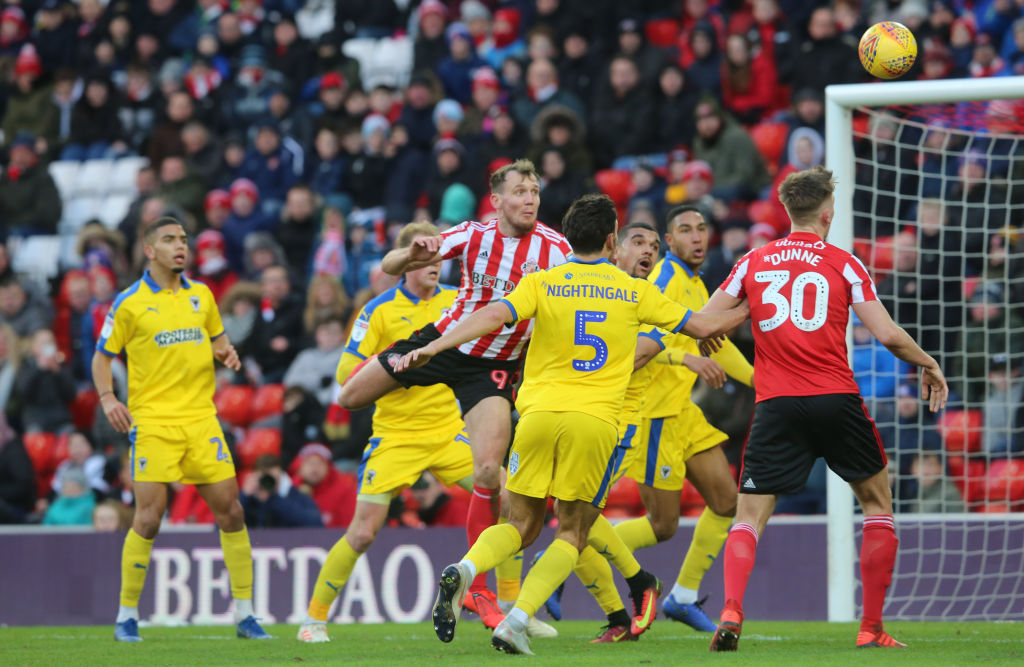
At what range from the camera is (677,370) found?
8562 mm

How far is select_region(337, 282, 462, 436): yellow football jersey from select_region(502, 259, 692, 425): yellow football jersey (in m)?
2.26

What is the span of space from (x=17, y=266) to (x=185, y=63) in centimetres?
407

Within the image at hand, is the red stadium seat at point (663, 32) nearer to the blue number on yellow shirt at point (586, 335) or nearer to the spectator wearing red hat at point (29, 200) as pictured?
the spectator wearing red hat at point (29, 200)

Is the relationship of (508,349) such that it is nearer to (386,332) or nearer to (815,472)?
(386,332)

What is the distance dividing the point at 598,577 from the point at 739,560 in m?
1.24

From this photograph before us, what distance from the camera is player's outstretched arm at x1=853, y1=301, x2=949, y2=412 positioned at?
6.49 m

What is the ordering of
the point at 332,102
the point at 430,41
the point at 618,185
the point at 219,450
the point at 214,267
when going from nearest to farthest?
the point at 219,450 → the point at 618,185 → the point at 214,267 → the point at 332,102 → the point at 430,41

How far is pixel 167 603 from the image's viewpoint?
37.7 feet

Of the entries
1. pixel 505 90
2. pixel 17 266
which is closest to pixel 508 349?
pixel 505 90

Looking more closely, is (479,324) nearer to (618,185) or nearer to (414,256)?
(414,256)

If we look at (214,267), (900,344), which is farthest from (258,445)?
(900,344)

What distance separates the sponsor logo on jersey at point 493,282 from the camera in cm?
765

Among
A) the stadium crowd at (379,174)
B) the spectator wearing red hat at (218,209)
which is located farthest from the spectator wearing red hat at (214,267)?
the spectator wearing red hat at (218,209)

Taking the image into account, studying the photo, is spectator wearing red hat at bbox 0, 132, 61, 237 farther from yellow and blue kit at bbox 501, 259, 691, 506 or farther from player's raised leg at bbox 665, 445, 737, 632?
yellow and blue kit at bbox 501, 259, 691, 506
